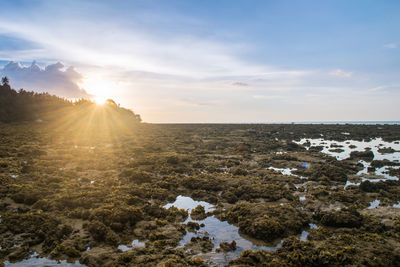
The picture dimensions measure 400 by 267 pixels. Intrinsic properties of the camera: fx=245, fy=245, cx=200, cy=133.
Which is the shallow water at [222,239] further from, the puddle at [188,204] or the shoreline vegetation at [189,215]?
the puddle at [188,204]

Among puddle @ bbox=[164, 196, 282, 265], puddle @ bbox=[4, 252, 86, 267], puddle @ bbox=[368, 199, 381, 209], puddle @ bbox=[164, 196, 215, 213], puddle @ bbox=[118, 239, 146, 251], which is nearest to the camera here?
puddle @ bbox=[4, 252, 86, 267]

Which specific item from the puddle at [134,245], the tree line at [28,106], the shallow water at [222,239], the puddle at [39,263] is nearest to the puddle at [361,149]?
the shallow water at [222,239]

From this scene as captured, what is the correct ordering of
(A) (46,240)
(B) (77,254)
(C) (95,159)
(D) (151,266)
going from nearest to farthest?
(D) (151,266)
(B) (77,254)
(A) (46,240)
(C) (95,159)

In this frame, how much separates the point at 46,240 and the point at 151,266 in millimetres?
4135

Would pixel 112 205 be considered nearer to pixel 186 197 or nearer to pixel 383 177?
pixel 186 197

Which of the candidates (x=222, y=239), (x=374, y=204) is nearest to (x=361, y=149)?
(x=374, y=204)

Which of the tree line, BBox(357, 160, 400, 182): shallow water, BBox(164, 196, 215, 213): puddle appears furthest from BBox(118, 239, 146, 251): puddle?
the tree line

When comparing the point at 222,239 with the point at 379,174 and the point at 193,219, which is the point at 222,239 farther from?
the point at 379,174

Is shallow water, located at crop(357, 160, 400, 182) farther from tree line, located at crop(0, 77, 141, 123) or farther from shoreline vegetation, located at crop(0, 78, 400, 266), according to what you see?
tree line, located at crop(0, 77, 141, 123)

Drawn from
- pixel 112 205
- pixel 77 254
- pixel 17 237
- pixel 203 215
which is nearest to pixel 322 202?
pixel 203 215

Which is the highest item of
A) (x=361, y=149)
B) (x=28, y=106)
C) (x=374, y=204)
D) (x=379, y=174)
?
(x=28, y=106)

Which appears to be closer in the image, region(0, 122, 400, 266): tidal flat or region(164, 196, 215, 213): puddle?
region(0, 122, 400, 266): tidal flat

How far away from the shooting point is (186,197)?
47.8ft

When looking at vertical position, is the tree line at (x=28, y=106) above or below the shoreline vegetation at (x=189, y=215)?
above
